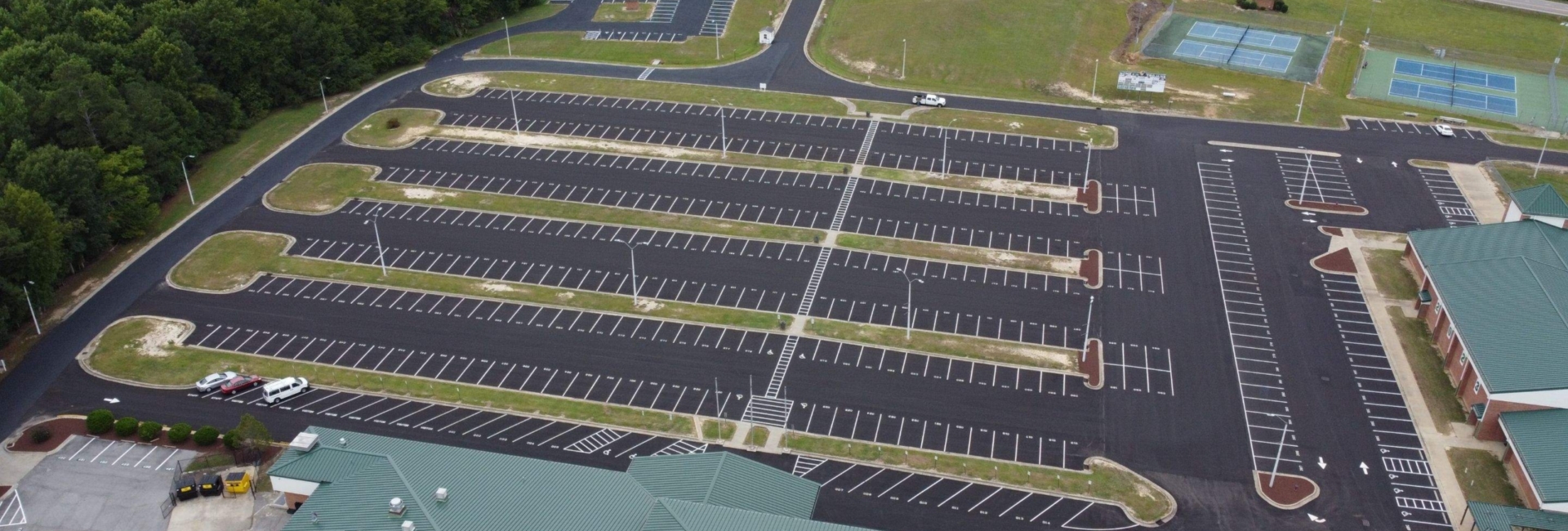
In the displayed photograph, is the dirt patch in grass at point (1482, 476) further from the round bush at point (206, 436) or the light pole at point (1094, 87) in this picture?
the round bush at point (206, 436)

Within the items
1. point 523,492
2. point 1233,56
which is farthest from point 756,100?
point 523,492

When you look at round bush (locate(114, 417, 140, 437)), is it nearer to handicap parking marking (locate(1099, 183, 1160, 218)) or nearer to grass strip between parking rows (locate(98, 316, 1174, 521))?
grass strip between parking rows (locate(98, 316, 1174, 521))

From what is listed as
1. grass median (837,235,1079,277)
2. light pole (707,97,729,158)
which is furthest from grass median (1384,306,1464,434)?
light pole (707,97,729,158)

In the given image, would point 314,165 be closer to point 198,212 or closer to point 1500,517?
point 198,212

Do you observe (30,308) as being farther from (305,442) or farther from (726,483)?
(726,483)

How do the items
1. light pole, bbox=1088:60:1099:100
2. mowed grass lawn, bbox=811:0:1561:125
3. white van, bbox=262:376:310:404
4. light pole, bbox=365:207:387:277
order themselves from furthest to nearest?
light pole, bbox=1088:60:1099:100 < mowed grass lawn, bbox=811:0:1561:125 < light pole, bbox=365:207:387:277 < white van, bbox=262:376:310:404

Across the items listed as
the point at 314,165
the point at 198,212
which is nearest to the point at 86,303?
the point at 198,212
